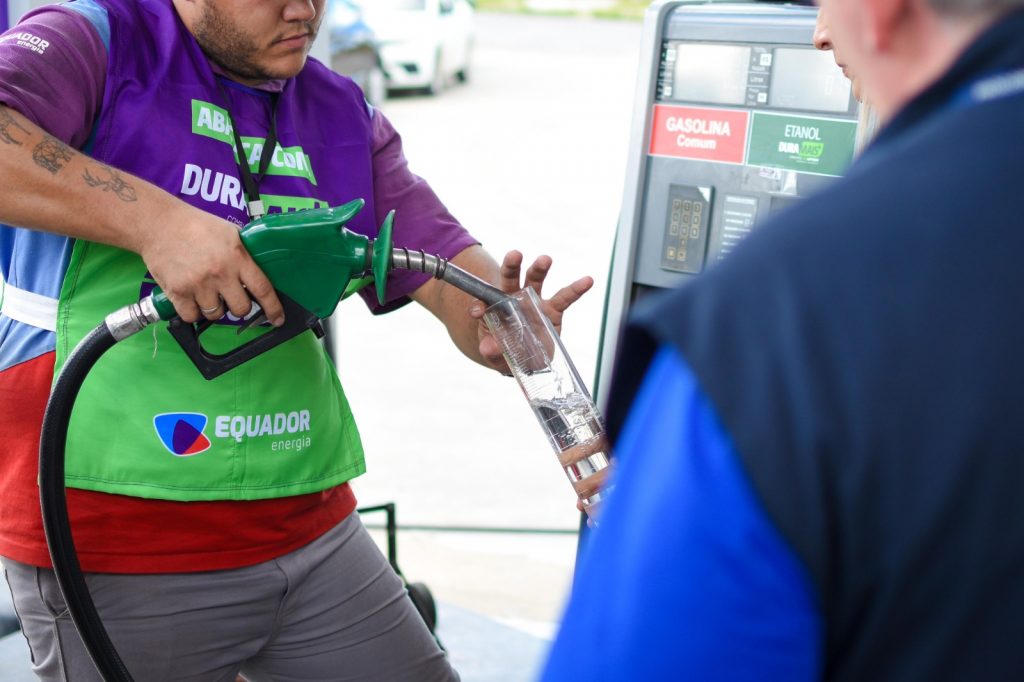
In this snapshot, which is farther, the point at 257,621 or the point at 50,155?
the point at 257,621

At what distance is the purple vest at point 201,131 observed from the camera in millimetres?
1724

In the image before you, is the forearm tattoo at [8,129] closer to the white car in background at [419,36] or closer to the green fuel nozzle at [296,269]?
the green fuel nozzle at [296,269]

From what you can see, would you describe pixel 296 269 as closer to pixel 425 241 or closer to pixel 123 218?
pixel 123 218

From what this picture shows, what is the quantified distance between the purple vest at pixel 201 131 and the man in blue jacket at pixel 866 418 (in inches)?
46.5

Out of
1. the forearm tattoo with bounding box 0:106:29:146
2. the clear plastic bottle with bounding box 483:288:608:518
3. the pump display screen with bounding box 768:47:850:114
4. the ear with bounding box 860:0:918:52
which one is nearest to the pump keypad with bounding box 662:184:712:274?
the pump display screen with bounding box 768:47:850:114

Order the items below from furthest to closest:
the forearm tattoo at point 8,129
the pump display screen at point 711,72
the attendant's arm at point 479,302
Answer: the pump display screen at point 711,72, the attendant's arm at point 479,302, the forearm tattoo at point 8,129

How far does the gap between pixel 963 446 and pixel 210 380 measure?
128cm

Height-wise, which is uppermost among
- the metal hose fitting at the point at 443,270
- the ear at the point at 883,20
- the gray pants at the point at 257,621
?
the ear at the point at 883,20

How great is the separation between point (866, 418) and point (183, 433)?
4.24 feet

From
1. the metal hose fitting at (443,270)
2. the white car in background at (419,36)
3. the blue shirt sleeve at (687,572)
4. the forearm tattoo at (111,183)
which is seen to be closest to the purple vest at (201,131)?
the forearm tattoo at (111,183)

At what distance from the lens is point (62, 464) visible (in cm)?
164

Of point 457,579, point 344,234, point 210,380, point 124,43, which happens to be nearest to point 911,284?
Result: point 344,234

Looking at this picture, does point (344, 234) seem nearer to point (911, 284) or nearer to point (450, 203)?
point (911, 284)

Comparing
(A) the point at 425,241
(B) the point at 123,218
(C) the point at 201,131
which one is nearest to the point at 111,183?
(B) the point at 123,218
